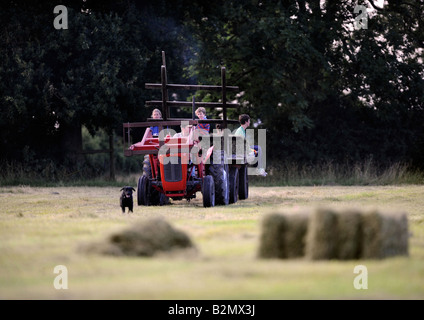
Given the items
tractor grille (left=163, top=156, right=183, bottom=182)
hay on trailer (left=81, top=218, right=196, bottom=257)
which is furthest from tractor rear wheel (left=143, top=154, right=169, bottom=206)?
hay on trailer (left=81, top=218, right=196, bottom=257)

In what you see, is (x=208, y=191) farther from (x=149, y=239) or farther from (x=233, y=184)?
(x=149, y=239)

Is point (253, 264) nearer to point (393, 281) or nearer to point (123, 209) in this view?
point (393, 281)

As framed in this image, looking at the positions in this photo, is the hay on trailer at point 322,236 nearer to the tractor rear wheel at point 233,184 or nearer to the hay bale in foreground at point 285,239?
the hay bale in foreground at point 285,239

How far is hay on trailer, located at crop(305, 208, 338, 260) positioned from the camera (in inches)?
313

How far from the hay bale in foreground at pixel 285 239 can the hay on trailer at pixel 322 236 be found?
0.15 m

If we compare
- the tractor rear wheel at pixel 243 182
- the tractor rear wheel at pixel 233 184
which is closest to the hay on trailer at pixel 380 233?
the tractor rear wheel at pixel 233 184

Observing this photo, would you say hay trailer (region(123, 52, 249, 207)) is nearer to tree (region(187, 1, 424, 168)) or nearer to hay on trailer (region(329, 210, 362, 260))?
hay on trailer (region(329, 210, 362, 260))

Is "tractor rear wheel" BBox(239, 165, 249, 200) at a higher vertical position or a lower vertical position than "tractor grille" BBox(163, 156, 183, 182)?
lower

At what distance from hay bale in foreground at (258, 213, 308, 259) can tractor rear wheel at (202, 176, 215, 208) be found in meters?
7.86

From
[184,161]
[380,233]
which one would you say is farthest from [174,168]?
[380,233]

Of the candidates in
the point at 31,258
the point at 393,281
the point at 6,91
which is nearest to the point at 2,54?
the point at 6,91

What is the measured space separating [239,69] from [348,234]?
2259cm

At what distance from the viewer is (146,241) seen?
28.5ft

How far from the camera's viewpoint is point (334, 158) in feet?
102
